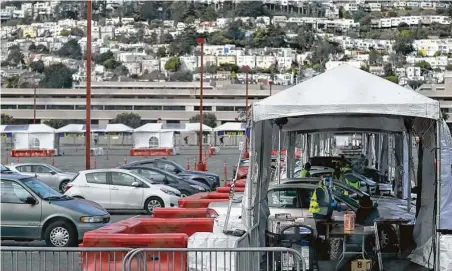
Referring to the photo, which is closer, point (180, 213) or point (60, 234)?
point (180, 213)

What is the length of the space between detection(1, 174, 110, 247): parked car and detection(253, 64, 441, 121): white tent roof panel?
6.90 m

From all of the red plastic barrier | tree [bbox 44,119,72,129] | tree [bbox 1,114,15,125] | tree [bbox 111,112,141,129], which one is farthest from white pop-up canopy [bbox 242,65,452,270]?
tree [bbox 1,114,15,125]

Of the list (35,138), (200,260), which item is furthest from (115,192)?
(35,138)

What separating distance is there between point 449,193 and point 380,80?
1668 mm

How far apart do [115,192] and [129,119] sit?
113 meters

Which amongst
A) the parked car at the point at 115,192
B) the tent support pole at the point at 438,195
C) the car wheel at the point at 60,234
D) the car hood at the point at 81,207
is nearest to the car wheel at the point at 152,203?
the parked car at the point at 115,192

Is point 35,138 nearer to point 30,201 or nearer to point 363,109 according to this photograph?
point 30,201

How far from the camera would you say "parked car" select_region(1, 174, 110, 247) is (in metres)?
A: 19.0

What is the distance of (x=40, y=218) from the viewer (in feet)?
62.4

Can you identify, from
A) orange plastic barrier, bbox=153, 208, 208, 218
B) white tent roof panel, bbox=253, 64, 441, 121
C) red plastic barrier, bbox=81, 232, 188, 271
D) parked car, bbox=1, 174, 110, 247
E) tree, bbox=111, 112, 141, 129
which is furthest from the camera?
tree, bbox=111, 112, 141, 129

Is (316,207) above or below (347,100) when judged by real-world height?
below

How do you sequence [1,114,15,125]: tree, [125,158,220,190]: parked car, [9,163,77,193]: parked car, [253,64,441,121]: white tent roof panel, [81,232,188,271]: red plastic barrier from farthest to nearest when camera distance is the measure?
[1,114,15,125]: tree < [9,163,77,193]: parked car < [125,158,220,190]: parked car < [253,64,441,121]: white tent roof panel < [81,232,188,271]: red plastic barrier

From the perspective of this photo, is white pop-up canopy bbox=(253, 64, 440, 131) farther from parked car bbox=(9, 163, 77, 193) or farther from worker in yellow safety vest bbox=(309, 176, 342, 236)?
parked car bbox=(9, 163, 77, 193)

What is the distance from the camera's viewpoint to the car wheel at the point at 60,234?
62.6 ft
